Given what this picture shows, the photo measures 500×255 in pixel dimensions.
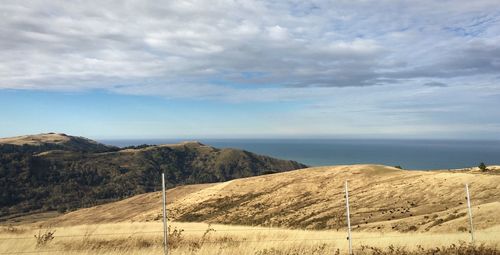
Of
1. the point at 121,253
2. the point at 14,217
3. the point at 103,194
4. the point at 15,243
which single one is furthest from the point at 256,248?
the point at 103,194

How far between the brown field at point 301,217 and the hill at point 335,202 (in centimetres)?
11

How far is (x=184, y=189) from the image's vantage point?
86.2 m

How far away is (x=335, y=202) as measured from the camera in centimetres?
5047

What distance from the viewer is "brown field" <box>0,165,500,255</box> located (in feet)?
54.2

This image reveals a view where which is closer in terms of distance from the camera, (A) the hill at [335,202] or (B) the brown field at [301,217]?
(B) the brown field at [301,217]

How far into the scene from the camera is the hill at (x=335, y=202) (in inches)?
1380

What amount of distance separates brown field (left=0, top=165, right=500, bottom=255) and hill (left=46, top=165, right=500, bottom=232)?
0.11m

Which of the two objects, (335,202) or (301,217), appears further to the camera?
(335,202)

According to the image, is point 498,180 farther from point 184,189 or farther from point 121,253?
point 184,189

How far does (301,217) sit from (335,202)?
220 inches

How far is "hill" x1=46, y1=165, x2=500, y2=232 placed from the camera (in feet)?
115

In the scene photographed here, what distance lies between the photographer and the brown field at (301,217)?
16516 mm

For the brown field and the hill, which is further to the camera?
the hill

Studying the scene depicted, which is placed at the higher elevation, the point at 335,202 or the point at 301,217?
the point at 335,202
